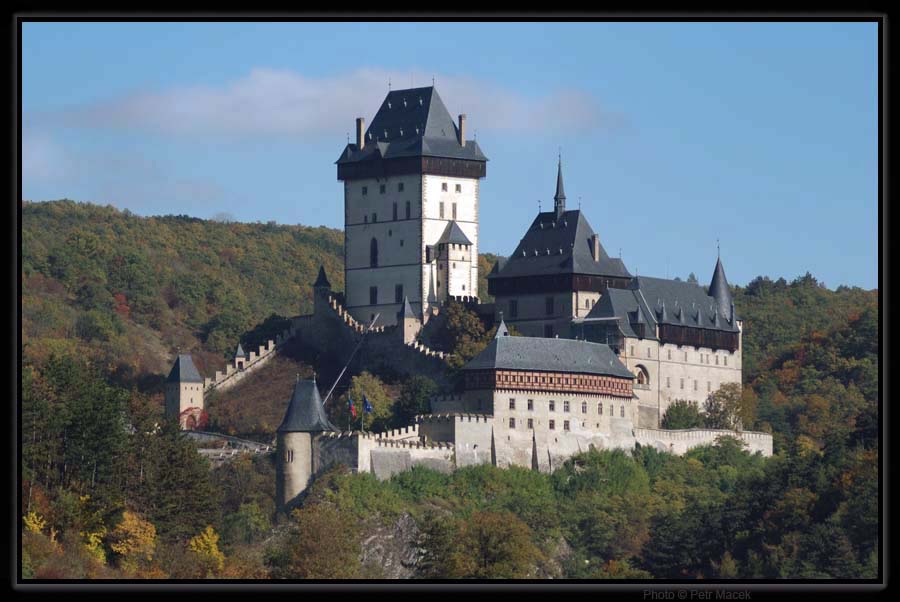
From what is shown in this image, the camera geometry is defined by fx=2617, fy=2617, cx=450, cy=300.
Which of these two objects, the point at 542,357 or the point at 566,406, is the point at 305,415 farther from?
the point at 566,406

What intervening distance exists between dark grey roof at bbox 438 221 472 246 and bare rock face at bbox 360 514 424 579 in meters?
19.3

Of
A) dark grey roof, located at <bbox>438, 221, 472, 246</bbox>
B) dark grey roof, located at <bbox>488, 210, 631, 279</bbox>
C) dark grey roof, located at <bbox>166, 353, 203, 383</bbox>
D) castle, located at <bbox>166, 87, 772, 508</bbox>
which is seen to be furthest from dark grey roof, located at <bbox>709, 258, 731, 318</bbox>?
dark grey roof, located at <bbox>166, 353, 203, 383</bbox>

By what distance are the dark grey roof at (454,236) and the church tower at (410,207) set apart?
1.6 inches

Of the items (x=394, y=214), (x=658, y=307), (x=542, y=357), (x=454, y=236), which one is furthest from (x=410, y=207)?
(x=542, y=357)

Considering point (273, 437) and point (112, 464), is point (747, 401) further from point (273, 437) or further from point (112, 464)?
point (112, 464)

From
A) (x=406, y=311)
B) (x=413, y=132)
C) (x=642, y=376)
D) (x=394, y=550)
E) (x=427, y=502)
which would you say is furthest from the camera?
(x=413, y=132)

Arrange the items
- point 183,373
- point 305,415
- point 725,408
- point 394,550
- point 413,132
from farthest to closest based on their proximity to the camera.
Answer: point 413,132 → point 725,408 → point 183,373 → point 305,415 → point 394,550

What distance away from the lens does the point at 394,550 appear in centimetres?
8650

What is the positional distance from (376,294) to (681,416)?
551 inches

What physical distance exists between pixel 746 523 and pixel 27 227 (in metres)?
75.2

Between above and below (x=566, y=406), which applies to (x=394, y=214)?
above

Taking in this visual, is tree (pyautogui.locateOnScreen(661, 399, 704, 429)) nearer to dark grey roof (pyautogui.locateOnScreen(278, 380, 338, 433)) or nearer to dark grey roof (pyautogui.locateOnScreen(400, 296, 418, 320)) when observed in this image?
dark grey roof (pyautogui.locateOnScreen(400, 296, 418, 320))

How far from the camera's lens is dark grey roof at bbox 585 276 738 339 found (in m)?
99.8
